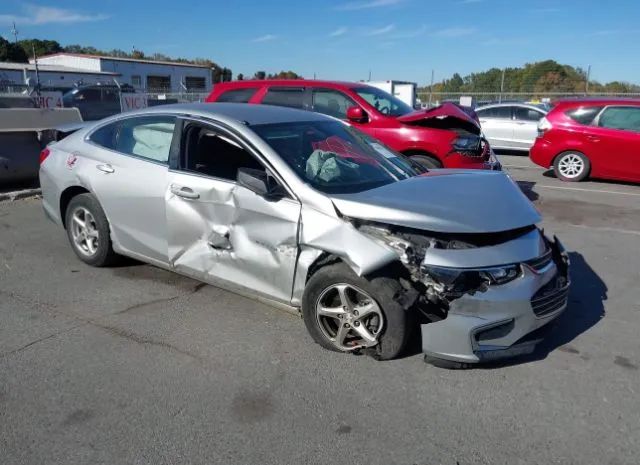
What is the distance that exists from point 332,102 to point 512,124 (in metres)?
7.74

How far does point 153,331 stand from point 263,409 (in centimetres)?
132

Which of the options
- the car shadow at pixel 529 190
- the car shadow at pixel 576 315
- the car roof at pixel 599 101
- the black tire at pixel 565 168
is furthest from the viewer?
the black tire at pixel 565 168

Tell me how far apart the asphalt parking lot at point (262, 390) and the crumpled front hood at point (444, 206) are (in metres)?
0.91

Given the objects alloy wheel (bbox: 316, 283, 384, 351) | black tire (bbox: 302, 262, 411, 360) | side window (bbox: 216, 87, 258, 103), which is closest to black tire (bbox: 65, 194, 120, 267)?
black tire (bbox: 302, 262, 411, 360)

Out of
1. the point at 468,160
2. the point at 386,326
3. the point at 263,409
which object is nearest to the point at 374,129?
the point at 468,160

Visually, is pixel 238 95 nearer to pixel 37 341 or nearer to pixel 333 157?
pixel 333 157

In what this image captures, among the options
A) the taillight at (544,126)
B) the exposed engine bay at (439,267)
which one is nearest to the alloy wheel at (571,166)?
the taillight at (544,126)

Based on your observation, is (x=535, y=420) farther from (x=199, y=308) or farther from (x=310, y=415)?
(x=199, y=308)

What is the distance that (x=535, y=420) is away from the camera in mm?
2980

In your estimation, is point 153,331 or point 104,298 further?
point 104,298

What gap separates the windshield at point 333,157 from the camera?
399cm

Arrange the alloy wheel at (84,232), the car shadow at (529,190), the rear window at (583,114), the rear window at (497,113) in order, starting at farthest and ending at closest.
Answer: the rear window at (497,113) < the rear window at (583,114) < the car shadow at (529,190) < the alloy wheel at (84,232)

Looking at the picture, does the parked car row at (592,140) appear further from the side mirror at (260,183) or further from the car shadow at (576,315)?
the side mirror at (260,183)

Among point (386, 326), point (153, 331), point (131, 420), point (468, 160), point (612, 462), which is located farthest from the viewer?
point (468, 160)
